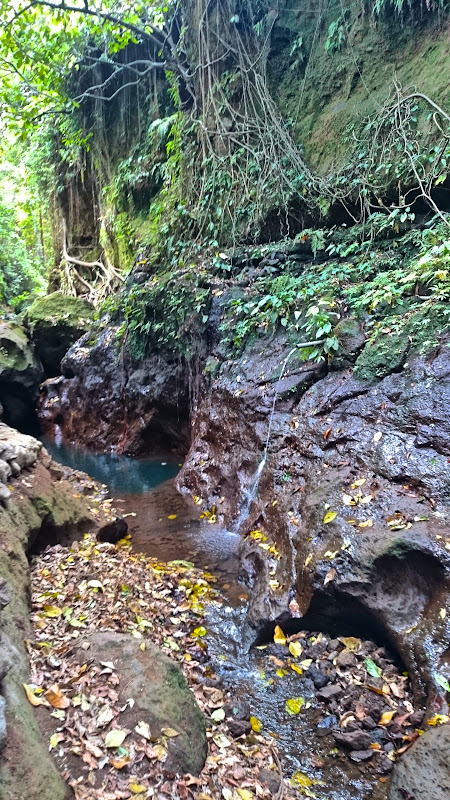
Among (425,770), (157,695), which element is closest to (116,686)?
(157,695)

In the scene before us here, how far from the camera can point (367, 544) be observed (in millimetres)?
4043

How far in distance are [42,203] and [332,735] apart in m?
20.5

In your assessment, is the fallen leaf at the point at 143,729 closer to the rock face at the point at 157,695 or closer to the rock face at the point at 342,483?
the rock face at the point at 157,695

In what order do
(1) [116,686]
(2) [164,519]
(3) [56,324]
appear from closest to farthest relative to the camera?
(1) [116,686]
(2) [164,519]
(3) [56,324]

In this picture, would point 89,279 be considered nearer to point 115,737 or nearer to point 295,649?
point 295,649

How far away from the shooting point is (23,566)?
12.6 ft

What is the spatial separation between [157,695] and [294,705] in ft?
4.26

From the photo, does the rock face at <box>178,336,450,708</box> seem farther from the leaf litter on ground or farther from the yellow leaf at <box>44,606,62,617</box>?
the yellow leaf at <box>44,606,62,617</box>

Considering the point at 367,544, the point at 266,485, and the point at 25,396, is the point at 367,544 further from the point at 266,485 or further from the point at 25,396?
the point at 25,396

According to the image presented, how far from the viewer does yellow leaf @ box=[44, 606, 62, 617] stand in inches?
142

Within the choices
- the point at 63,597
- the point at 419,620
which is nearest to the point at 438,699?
the point at 419,620

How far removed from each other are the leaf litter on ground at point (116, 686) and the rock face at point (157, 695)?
0.05 m

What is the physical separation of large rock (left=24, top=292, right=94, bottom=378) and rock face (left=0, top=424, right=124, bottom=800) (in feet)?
25.2

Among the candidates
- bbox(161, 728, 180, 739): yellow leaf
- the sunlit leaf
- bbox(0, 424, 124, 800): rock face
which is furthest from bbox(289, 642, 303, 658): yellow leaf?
bbox(0, 424, 124, 800): rock face
